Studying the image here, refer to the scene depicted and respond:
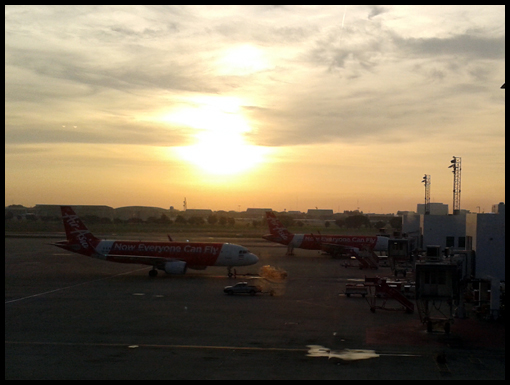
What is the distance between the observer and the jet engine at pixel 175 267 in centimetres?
5162

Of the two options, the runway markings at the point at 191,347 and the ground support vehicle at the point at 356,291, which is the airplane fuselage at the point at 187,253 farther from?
the runway markings at the point at 191,347

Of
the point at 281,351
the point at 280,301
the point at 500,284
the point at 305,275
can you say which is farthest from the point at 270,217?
the point at 281,351

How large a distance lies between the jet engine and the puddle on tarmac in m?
28.4

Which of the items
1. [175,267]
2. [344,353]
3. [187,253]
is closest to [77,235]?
[175,267]

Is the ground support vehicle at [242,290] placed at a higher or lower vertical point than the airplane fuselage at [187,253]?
lower

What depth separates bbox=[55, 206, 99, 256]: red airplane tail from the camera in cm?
5484

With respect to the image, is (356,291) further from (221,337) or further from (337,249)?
(337,249)

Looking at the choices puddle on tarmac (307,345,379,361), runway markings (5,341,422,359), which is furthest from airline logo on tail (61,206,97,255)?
puddle on tarmac (307,345,379,361)

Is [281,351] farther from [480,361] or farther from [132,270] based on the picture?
[132,270]

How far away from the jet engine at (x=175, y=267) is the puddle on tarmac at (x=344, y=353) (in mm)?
28413

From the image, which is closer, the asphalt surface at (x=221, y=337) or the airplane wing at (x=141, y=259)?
the asphalt surface at (x=221, y=337)

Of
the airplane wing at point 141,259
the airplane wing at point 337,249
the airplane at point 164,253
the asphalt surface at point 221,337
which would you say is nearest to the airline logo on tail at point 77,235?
the airplane at point 164,253

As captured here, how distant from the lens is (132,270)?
59.3m

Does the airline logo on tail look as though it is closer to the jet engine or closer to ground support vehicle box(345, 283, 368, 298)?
the jet engine
